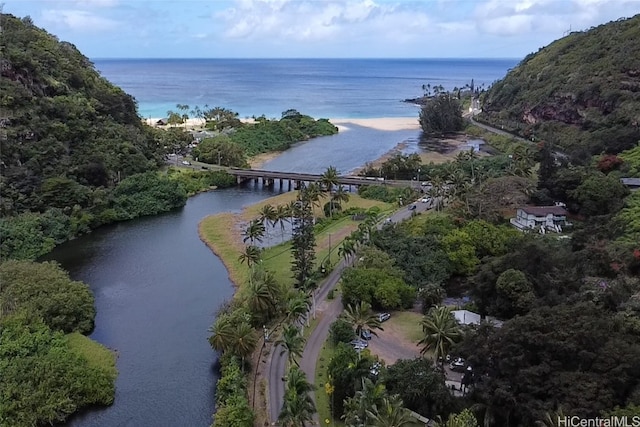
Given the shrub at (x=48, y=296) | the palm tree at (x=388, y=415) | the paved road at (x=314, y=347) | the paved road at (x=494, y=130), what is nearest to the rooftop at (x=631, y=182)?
the paved road at (x=314, y=347)

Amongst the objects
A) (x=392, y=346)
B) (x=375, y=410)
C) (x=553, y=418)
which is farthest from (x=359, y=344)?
(x=553, y=418)

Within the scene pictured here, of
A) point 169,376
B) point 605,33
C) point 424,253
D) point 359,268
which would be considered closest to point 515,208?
point 424,253

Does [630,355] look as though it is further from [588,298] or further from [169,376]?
[169,376]

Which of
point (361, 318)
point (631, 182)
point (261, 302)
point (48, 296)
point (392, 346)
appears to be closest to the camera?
point (361, 318)

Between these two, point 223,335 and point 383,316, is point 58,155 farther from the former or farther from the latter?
point 383,316

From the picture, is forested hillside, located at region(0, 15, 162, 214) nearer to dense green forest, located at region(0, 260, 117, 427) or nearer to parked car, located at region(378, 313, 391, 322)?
dense green forest, located at region(0, 260, 117, 427)

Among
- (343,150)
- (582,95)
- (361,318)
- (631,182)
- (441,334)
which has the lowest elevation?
(361,318)
